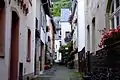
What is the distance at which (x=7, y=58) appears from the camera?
9969 mm

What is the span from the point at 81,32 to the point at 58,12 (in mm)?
52937

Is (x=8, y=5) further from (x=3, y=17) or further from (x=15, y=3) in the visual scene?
(x=15, y=3)

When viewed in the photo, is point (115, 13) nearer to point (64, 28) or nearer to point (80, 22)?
point (80, 22)

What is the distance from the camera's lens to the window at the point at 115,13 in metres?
10.5

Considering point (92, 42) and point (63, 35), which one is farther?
point (63, 35)

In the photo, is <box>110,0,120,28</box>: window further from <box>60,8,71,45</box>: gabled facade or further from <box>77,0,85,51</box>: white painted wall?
<box>60,8,71,45</box>: gabled facade

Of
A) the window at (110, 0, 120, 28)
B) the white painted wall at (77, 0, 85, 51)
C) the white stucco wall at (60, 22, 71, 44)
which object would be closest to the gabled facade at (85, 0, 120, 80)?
the window at (110, 0, 120, 28)

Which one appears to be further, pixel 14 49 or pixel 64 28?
pixel 64 28

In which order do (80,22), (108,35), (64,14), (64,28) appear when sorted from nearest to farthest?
1. (108,35)
2. (80,22)
3. (64,28)
4. (64,14)

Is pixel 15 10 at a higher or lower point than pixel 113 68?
higher

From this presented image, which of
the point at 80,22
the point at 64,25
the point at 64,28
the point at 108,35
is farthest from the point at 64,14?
the point at 108,35

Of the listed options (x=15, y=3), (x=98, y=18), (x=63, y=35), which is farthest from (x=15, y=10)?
(x=63, y=35)

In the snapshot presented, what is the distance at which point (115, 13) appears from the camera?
10.8 m

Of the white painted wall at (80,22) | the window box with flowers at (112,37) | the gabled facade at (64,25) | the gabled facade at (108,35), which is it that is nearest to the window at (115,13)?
the gabled facade at (108,35)
